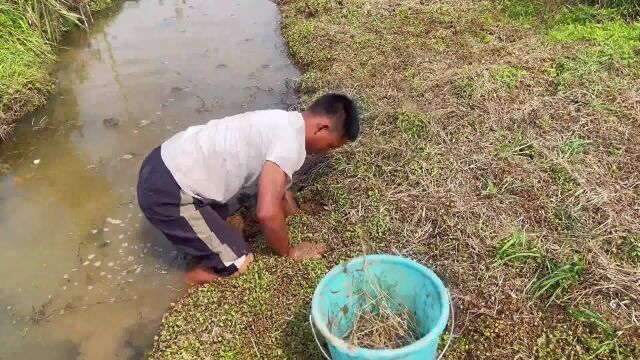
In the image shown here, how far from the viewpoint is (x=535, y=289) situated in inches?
113

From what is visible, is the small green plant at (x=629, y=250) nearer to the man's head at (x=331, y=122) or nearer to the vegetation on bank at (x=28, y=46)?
the man's head at (x=331, y=122)

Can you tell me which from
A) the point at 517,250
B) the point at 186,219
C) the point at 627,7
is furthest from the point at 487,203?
the point at 627,7

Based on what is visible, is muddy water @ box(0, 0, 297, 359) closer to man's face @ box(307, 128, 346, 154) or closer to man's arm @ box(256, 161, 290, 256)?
man's arm @ box(256, 161, 290, 256)

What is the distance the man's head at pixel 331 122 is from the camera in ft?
9.73

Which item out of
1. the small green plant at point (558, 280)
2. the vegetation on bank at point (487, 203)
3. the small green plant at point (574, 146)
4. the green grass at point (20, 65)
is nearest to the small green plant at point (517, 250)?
the vegetation on bank at point (487, 203)

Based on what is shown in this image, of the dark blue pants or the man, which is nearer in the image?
the man

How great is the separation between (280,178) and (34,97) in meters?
4.14

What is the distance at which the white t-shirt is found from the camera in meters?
2.99

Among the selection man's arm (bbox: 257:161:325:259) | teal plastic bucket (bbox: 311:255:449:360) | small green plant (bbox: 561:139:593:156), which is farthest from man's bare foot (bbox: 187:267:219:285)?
small green plant (bbox: 561:139:593:156)

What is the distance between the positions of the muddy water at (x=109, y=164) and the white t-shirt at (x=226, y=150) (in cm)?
89

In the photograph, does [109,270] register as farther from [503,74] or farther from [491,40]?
[491,40]

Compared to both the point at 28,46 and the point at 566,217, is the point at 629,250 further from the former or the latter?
the point at 28,46

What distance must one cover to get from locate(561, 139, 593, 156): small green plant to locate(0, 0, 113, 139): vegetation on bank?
506 centimetres

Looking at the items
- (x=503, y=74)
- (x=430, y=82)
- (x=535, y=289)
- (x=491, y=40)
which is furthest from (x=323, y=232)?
(x=491, y=40)
